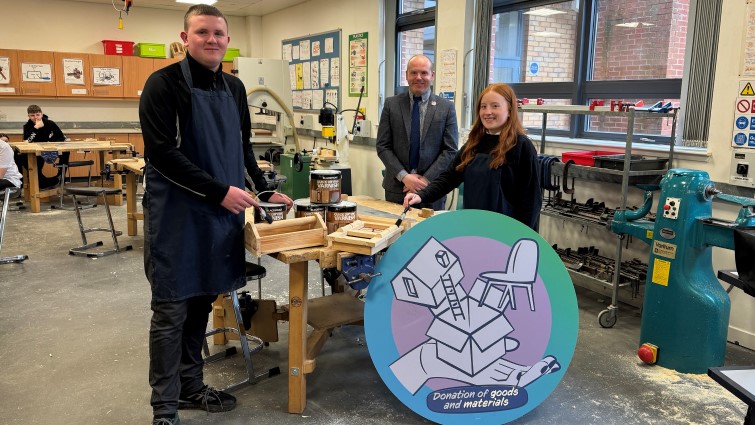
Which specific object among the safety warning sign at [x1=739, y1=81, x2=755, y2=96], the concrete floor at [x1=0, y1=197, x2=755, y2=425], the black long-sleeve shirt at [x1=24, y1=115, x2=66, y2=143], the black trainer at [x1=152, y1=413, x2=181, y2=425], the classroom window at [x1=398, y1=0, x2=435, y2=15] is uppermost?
the classroom window at [x1=398, y1=0, x2=435, y2=15]

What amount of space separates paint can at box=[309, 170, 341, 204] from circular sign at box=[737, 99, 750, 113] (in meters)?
2.34

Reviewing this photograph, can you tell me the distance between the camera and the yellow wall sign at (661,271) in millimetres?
3002

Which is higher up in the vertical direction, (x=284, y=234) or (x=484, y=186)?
(x=484, y=186)

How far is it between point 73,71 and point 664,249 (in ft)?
28.5

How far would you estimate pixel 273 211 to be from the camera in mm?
2467

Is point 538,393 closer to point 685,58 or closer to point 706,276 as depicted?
point 706,276

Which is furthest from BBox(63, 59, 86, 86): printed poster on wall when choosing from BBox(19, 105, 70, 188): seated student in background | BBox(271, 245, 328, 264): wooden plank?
BBox(271, 245, 328, 264): wooden plank

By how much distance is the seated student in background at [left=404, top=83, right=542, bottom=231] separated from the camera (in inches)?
103

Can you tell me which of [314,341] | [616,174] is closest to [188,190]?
[314,341]

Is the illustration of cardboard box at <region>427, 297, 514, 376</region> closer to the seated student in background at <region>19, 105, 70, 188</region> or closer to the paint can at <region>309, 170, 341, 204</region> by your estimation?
the paint can at <region>309, 170, 341, 204</region>

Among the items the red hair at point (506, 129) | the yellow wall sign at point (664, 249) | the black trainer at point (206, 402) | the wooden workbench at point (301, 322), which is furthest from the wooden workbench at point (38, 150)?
the yellow wall sign at point (664, 249)

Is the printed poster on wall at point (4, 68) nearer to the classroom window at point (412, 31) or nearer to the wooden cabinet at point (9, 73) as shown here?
the wooden cabinet at point (9, 73)

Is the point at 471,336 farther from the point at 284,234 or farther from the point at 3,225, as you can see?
the point at 3,225

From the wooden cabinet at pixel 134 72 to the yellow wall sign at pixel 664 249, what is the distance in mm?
8159
